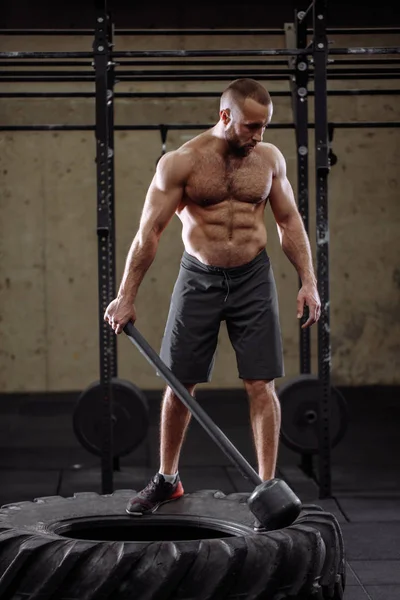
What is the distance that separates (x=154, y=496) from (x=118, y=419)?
6.21 ft

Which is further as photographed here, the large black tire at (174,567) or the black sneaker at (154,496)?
the black sneaker at (154,496)

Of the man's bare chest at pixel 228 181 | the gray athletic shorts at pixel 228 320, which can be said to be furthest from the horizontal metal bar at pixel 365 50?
the gray athletic shorts at pixel 228 320

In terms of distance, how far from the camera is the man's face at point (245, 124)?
2992 millimetres

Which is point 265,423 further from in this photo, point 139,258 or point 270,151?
point 270,151

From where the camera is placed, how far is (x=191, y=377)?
3.22 metres

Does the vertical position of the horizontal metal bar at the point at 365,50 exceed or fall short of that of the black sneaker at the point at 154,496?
it exceeds it

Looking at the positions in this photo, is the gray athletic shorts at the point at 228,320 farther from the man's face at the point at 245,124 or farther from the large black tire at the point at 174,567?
the large black tire at the point at 174,567

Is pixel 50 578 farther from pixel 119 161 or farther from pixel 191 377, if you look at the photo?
pixel 119 161

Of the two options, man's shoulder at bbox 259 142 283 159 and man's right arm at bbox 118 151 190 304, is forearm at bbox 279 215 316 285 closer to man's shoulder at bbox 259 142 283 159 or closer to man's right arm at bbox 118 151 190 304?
man's shoulder at bbox 259 142 283 159

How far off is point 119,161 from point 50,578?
5.44 meters

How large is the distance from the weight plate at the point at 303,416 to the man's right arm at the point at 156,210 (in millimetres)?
1979

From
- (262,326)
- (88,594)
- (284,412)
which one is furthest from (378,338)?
(88,594)
